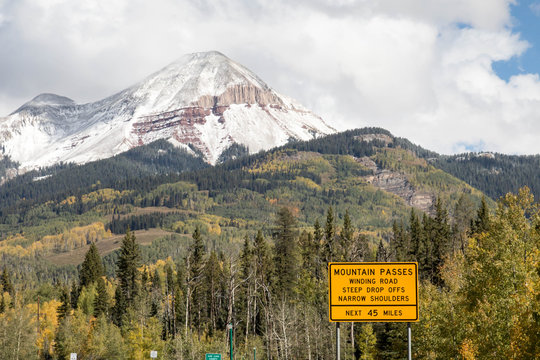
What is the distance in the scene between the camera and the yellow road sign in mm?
22641

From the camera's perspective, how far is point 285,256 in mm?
85812

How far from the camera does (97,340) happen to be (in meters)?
93.1

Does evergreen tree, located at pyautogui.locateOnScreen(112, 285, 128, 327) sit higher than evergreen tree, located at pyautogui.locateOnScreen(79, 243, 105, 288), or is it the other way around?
evergreen tree, located at pyautogui.locateOnScreen(79, 243, 105, 288)

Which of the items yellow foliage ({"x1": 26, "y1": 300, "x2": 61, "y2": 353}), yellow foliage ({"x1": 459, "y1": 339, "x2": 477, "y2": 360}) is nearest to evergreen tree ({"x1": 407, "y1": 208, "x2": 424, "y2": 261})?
yellow foliage ({"x1": 459, "y1": 339, "x2": 477, "y2": 360})

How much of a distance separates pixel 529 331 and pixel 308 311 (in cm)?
4617

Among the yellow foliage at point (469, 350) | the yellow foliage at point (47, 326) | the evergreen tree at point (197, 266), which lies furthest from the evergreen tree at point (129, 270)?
the yellow foliage at point (469, 350)

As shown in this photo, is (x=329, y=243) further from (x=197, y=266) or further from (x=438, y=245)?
(x=438, y=245)

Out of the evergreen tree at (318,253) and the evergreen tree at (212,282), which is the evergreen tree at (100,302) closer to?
the evergreen tree at (212,282)

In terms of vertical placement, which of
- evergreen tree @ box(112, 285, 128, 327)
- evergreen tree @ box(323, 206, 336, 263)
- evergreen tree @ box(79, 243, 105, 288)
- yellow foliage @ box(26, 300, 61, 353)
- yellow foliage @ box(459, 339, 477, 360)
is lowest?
yellow foliage @ box(26, 300, 61, 353)

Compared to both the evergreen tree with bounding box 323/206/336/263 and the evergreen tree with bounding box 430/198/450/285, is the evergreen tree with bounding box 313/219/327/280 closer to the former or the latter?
the evergreen tree with bounding box 323/206/336/263

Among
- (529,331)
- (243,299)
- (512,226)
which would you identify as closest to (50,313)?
(243,299)

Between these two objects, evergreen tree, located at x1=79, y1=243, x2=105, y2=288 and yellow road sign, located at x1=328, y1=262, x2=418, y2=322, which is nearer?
yellow road sign, located at x1=328, y1=262, x2=418, y2=322

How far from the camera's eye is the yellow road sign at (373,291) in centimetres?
2264

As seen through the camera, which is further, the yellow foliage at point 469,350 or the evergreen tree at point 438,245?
the evergreen tree at point 438,245
